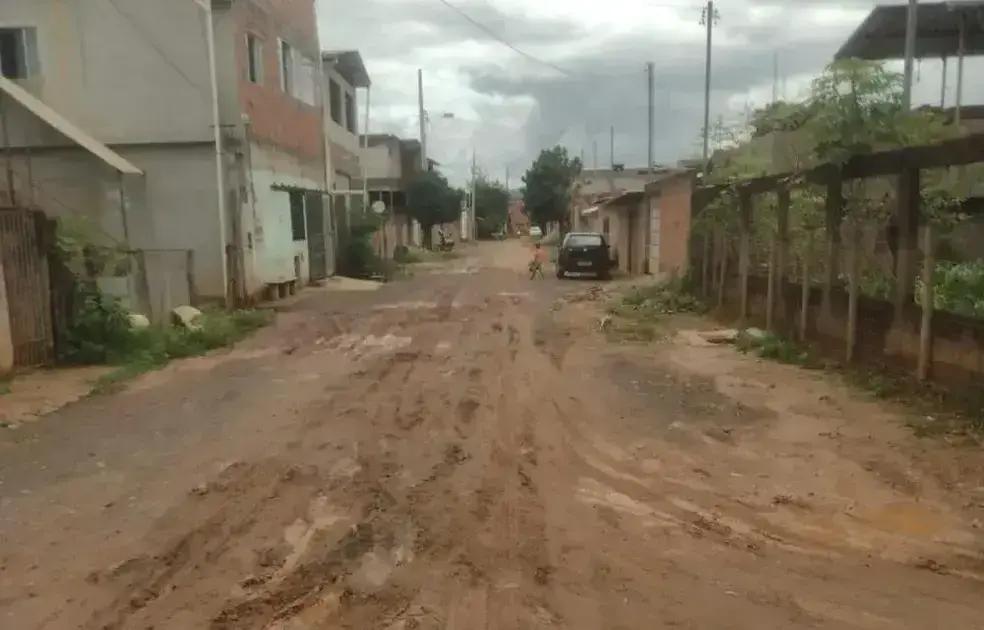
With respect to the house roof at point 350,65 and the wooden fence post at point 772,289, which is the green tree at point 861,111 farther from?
the house roof at point 350,65

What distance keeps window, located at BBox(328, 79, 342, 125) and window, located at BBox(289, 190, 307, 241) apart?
23.7 feet

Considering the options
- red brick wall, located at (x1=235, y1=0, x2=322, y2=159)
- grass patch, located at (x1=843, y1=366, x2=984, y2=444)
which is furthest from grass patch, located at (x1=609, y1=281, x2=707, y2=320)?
red brick wall, located at (x1=235, y1=0, x2=322, y2=159)

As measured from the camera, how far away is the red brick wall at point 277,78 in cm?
1750

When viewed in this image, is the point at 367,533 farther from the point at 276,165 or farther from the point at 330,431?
the point at 276,165

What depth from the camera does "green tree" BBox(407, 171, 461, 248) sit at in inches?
1839

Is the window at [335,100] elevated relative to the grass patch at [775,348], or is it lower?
elevated

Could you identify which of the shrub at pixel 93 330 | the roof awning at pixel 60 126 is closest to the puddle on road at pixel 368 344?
the shrub at pixel 93 330

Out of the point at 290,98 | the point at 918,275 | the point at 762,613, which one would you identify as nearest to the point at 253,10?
the point at 290,98

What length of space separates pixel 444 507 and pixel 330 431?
230 cm

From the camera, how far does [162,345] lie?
11.4m

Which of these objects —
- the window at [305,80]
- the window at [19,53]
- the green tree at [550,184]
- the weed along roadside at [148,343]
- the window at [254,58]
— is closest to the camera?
the weed along roadside at [148,343]

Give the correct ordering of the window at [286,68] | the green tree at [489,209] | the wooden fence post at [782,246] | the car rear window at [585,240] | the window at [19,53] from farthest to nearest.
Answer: the green tree at [489,209], the car rear window at [585,240], the window at [286,68], the window at [19,53], the wooden fence post at [782,246]

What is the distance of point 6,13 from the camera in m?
16.4

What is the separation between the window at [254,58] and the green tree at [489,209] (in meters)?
68.0
